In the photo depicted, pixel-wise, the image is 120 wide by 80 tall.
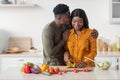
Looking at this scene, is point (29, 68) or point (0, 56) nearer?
point (29, 68)

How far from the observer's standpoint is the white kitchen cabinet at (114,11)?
4.56m

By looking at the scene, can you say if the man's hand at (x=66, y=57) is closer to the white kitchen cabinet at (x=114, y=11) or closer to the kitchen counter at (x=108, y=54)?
the kitchen counter at (x=108, y=54)

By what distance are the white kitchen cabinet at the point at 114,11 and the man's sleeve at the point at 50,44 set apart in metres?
1.79

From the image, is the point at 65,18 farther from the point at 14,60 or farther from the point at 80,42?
the point at 14,60

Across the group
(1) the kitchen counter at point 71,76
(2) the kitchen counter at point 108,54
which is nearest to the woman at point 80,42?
(1) the kitchen counter at point 71,76

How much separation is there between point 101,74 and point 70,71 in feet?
1.01

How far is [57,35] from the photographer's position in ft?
10.0

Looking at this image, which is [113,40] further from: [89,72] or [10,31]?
[89,72]

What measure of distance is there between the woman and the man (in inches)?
2.8

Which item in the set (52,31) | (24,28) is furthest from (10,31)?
(52,31)

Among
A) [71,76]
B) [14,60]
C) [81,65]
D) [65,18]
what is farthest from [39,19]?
[71,76]

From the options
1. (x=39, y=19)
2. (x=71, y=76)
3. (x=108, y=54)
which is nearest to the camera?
(x=71, y=76)

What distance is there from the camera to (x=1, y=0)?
4734mm

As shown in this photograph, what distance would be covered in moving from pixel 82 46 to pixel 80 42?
0.16 ft
